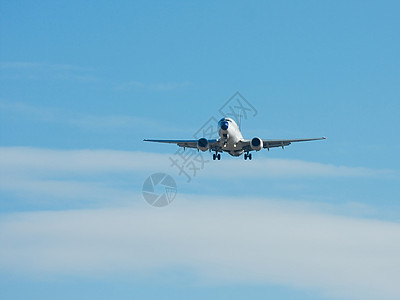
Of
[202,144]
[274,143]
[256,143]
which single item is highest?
[274,143]

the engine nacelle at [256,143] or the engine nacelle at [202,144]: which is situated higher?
the engine nacelle at [256,143]

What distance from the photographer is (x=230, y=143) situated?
511ft

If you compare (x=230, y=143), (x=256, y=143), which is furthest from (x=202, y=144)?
(x=256, y=143)

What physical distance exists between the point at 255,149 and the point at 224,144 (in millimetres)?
4603

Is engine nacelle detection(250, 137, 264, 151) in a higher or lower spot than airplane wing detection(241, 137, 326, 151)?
lower

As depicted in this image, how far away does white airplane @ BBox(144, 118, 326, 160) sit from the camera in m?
154

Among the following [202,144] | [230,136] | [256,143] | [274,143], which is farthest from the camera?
[274,143]

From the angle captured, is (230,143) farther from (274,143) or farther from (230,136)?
(274,143)

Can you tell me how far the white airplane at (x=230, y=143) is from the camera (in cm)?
15362

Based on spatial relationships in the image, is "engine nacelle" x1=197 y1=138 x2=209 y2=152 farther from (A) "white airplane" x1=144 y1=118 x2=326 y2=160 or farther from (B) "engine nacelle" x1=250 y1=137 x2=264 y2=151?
(B) "engine nacelle" x1=250 y1=137 x2=264 y2=151

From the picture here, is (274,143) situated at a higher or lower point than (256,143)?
higher

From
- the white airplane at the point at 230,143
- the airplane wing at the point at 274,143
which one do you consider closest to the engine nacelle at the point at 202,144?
the white airplane at the point at 230,143

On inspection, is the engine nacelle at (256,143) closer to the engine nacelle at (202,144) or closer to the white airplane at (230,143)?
the white airplane at (230,143)

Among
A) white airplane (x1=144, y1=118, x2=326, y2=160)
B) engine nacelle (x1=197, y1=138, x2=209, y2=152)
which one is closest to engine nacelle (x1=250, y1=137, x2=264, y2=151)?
white airplane (x1=144, y1=118, x2=326, y2=160)
